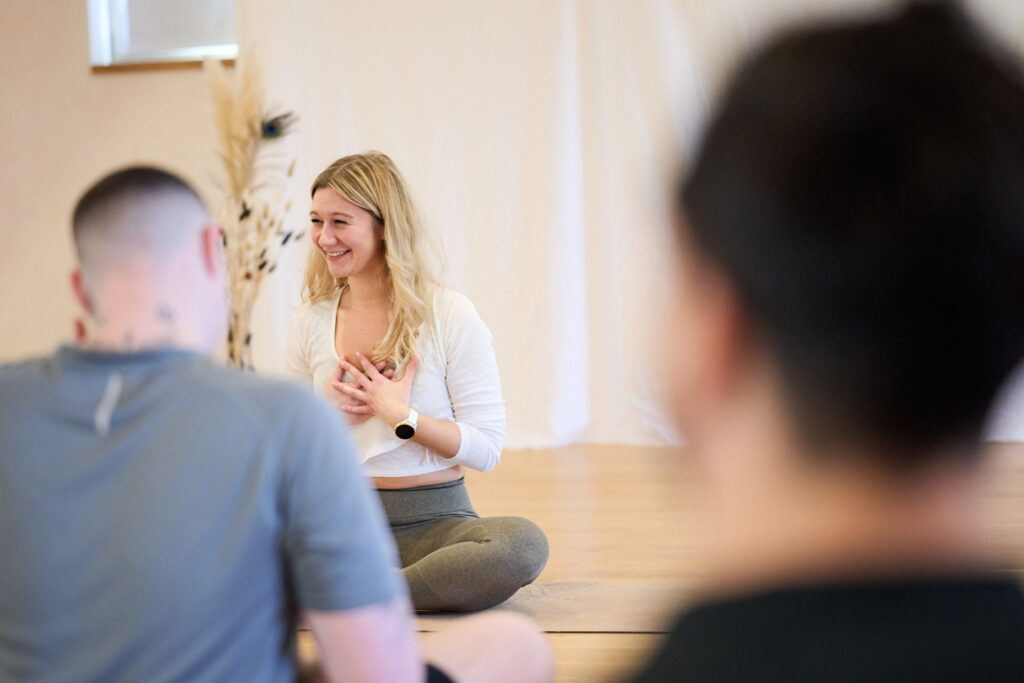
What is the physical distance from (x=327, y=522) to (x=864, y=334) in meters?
0.58

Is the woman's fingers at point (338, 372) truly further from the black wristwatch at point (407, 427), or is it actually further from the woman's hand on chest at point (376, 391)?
the black wristwatch at point (407, 427)

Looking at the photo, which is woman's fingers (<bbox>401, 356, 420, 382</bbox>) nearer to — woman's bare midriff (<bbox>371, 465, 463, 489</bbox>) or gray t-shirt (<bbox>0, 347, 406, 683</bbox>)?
woman's bare midriff (<bbox>371, 465, 463, 489</bbox>)

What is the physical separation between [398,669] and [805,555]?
0.59 meters

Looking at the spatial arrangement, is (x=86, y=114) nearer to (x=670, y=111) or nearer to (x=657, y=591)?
(x=670, y=111)

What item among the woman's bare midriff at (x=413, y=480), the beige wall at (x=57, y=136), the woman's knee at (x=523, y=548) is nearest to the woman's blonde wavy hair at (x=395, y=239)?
the woman's bare midriff at (x=413, y=480)

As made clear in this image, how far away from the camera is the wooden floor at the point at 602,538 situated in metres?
2.15

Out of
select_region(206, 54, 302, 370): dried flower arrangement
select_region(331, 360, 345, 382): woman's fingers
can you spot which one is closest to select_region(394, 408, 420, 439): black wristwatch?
select_region(331, 360, 345, 382): woman's fingers

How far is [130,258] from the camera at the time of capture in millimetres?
1009

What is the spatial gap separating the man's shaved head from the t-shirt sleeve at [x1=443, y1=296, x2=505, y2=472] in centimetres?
144

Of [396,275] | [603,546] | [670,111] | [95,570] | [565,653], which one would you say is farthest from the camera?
[670,111]

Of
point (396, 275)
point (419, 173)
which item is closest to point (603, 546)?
point (396, 275)

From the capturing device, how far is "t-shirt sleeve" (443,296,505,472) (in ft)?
8.10

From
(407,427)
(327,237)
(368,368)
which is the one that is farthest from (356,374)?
(327,237)

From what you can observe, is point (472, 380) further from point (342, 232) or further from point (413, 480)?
point (342, 232)
